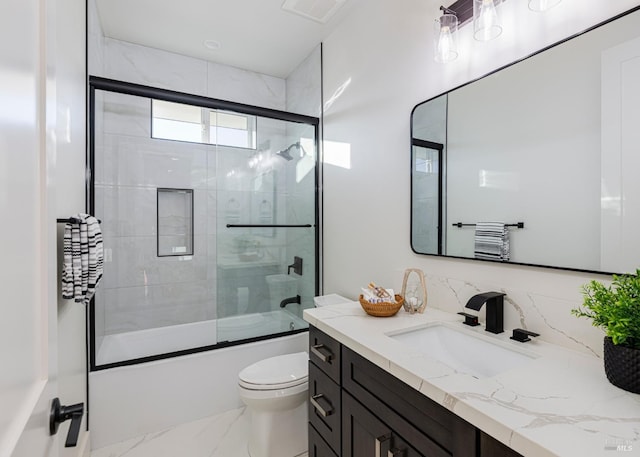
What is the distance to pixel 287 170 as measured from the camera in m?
2.77

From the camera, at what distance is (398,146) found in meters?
1.83

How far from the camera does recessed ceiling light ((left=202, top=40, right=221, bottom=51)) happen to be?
2.62m

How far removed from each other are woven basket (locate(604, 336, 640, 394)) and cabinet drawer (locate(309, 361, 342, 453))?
0.84 meters

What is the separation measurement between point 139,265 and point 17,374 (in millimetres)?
2475

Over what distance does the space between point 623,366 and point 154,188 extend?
9.91 ft

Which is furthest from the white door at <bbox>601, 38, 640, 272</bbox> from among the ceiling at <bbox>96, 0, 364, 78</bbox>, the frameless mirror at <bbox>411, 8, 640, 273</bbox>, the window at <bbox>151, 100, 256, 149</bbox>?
the window at <bbox>151, 100, 256, 149</bbox>

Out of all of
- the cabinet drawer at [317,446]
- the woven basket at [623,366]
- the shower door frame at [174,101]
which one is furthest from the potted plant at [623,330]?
the shower door frame at [174,101]

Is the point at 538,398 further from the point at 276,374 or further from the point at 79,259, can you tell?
the point at 79,259

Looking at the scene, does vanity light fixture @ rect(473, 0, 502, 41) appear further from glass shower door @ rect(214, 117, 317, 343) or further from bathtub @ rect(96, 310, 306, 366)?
bathtub @ rect(96, 310, 306, 366)

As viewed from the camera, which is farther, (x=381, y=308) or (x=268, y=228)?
(x=268, y=228)

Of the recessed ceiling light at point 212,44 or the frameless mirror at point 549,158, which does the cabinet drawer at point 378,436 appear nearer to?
the frameless mirror at point 549,158

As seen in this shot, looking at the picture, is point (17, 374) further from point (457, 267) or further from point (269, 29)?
point (269, 29)

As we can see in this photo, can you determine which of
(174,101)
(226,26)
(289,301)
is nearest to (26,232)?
(174,101)

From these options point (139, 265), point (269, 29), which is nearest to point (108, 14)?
point (269, 29)
